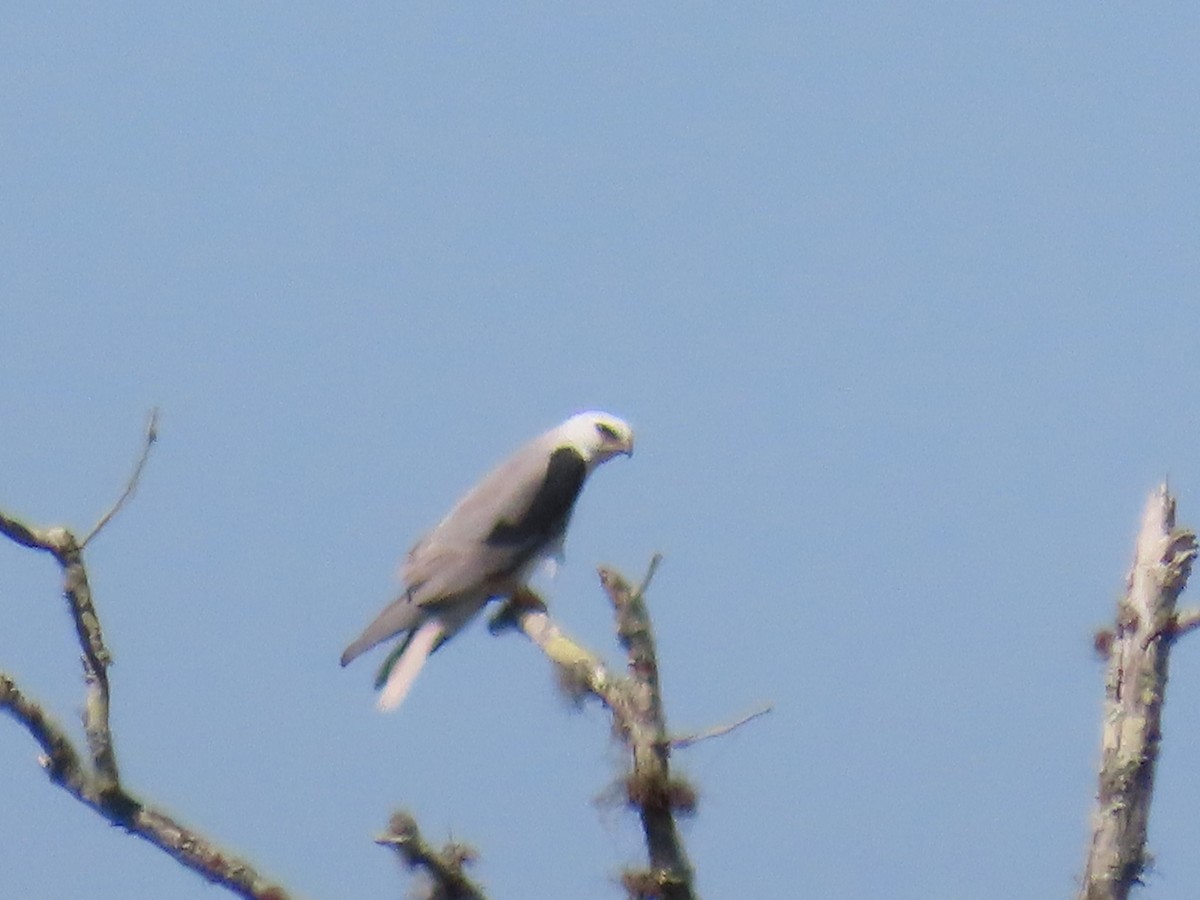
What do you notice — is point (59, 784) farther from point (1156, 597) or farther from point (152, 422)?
point (1156, 597)

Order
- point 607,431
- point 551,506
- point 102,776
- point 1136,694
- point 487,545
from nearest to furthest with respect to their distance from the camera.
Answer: point 102,776
point 1136,694
point 487,545
point 551,506
point 607,431

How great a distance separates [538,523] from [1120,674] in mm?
2935

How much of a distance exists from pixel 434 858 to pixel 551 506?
3071 millimetres

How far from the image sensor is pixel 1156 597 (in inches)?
183

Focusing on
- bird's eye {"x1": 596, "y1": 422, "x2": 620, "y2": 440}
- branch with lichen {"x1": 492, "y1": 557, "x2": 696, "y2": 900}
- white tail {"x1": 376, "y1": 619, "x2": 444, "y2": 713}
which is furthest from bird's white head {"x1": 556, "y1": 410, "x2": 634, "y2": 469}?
branch with lichen {"x1": 492, "y1": 557, "x2": 696, "y2": 900}

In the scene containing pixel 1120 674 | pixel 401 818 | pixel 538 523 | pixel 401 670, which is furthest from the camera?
pixel 538 523

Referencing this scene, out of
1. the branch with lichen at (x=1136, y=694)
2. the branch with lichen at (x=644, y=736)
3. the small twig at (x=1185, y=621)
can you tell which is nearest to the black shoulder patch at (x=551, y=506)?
the branch with lichen at (x=644, y=736)

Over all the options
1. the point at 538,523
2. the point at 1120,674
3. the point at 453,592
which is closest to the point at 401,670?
the point at 453,592

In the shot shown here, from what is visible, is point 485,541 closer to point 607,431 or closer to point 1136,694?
point 607,431

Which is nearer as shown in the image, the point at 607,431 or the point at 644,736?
the point at 644,736

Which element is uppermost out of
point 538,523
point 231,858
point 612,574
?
point 538,523

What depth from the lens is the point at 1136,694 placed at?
15.0 ft

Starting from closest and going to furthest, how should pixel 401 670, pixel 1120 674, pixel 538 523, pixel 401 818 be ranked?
pixel 401 818 < pixel 1120 674 < pixel 401 670 < pixel 538 523

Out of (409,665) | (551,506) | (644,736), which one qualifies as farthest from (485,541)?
(644,736)
